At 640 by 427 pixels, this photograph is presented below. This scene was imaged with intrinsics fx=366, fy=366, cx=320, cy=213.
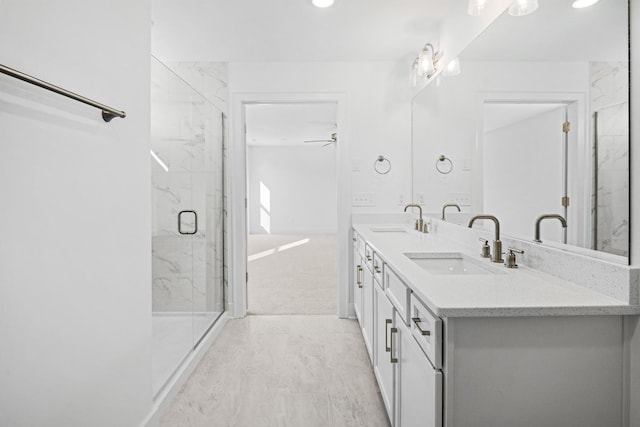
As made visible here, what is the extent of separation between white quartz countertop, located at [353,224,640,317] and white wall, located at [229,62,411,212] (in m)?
1.93

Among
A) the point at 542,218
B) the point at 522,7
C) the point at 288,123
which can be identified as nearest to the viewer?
the point at 542,218

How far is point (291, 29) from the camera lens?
2.81m

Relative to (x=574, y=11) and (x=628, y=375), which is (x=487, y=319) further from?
(x=574, y=11)

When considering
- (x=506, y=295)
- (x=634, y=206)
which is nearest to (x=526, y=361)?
(x=506, y=295)

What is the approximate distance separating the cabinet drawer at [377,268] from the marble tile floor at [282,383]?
656 mm

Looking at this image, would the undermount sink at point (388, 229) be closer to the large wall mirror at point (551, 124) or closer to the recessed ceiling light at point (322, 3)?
the large wall mirror at point (551, 124)

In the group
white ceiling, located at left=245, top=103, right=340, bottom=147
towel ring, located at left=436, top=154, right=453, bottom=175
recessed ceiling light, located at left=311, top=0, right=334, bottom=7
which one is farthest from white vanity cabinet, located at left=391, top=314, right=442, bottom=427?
white ceiling, located at left=245, top=103, right=340, bottom=147

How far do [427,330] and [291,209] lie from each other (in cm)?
932

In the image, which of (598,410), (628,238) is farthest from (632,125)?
(598,410)

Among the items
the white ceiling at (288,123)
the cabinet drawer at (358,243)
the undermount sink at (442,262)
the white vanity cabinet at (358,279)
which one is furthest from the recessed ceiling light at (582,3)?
the white ceiling at (288,123)

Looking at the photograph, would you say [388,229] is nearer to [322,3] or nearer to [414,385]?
[322,3]

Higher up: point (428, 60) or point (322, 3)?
point (322, 3)

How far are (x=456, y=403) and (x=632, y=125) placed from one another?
963 mm

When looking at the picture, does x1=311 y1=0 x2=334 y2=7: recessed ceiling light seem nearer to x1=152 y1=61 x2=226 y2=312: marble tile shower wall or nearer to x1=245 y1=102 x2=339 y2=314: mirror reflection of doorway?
x1=152 y1=61 x2=226 y2=312: marble tile shower wall
